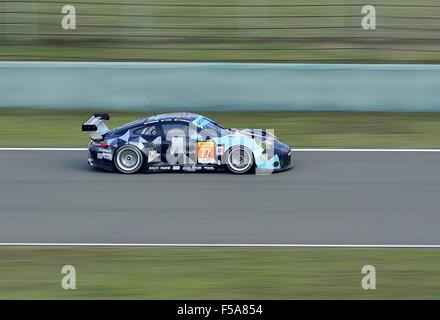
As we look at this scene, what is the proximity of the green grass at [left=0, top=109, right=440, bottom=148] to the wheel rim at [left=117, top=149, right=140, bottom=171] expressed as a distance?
202 centimetres

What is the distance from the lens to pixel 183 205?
1365 cm

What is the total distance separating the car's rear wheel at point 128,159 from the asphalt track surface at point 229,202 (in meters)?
0.15

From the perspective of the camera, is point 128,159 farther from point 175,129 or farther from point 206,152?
point 206,152

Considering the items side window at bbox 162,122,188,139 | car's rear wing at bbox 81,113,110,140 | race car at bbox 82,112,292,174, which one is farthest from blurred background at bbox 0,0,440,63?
side window at bbox 162,122,188,139

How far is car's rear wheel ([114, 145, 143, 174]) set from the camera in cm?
1513

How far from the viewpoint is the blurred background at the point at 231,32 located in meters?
20.4

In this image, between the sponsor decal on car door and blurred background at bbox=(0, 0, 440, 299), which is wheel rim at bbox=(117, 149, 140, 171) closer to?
blurred background at bbox=(0, 0, 440, 299)

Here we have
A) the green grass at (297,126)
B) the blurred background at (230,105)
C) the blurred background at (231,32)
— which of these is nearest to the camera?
the blurred background at (230,105)

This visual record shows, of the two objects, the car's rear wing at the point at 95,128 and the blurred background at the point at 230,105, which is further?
the car's rear wing at the point at 95,128

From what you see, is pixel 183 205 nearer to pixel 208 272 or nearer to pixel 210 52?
pixel 208 272

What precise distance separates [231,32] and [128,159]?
6.32 metres

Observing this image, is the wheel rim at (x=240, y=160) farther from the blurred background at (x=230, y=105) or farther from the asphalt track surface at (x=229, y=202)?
the blurred background at (x=230, y=105)

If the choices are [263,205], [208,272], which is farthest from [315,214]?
[208,272]

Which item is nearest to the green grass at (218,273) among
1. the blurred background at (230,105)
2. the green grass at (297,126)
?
the blurred background at (230,105)
